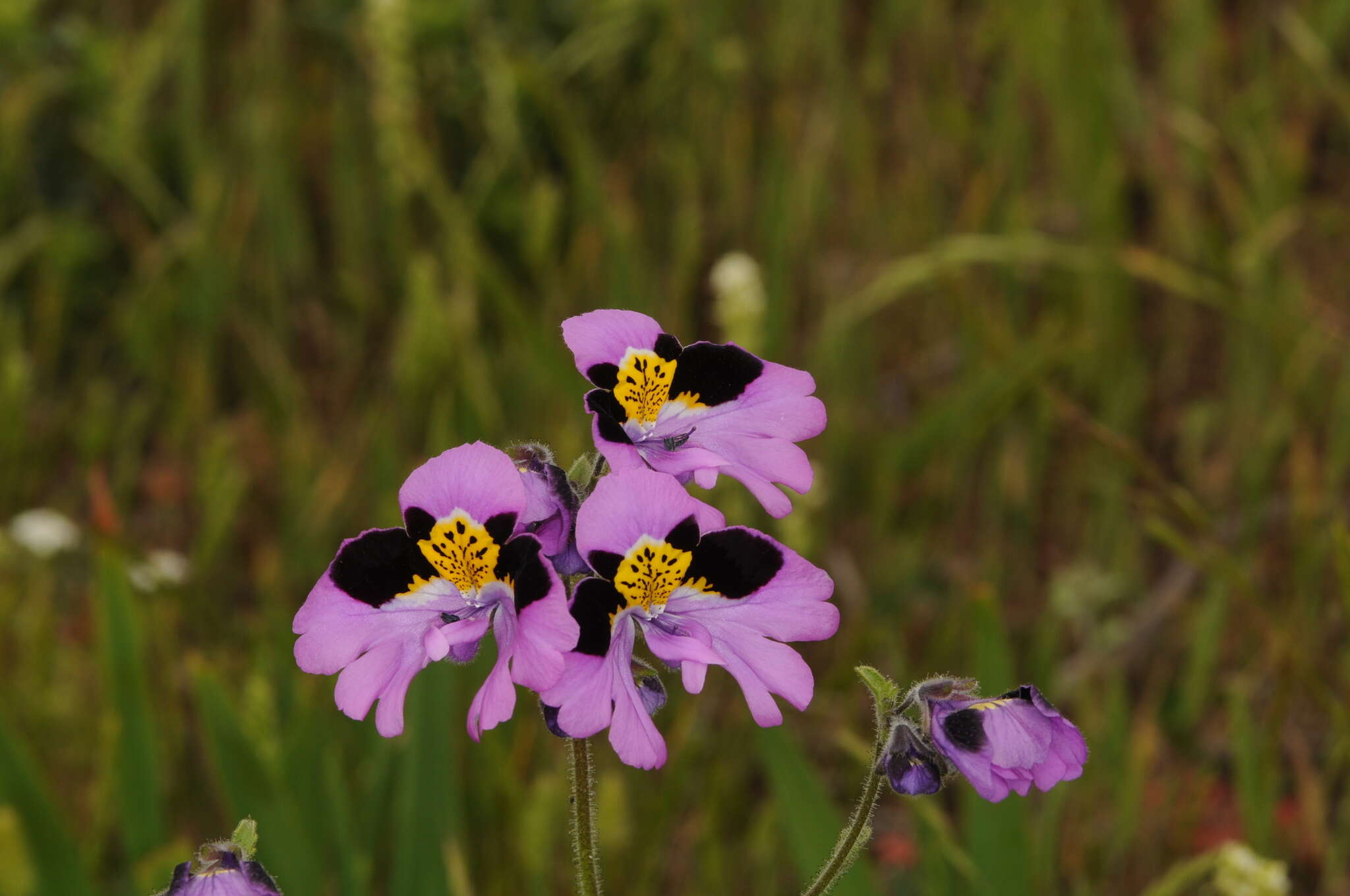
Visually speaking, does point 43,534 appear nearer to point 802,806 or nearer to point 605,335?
point 802,806

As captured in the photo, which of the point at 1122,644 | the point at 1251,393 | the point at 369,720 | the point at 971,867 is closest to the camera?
the point at 971,867

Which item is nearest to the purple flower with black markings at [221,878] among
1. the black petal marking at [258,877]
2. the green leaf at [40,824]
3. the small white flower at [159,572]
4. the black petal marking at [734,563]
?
the black petal marking at [258,877]

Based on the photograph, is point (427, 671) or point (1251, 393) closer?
point (427, 671)

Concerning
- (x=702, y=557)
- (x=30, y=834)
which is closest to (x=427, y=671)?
(x=30, y=834)

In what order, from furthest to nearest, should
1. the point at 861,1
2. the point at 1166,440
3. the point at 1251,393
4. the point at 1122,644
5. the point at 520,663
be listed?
the point at 861,1 < the point at 1166,440 < the point at 1251,393 < the point at 1122,644 < the point at 520,663

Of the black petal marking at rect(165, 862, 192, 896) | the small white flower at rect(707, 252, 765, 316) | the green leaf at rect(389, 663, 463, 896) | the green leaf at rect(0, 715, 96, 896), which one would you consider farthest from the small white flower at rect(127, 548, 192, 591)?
the black petal marking at rect(165, 862, 192, 896)

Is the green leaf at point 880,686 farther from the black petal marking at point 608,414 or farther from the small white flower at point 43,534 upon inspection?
the small white flower at point 43,534

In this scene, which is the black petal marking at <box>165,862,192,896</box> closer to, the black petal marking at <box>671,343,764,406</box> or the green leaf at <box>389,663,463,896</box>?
the black petal marking at <box>671,343,764,406</box>

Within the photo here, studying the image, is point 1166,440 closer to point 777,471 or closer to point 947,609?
point 947,609
